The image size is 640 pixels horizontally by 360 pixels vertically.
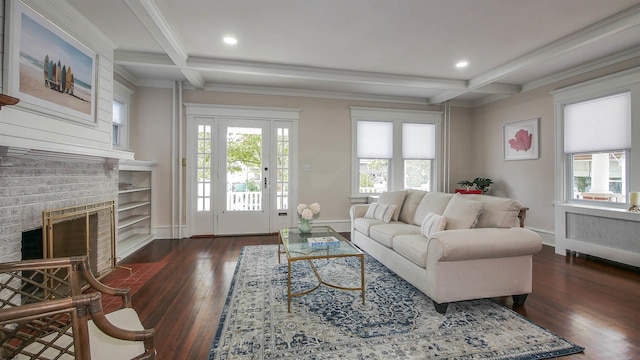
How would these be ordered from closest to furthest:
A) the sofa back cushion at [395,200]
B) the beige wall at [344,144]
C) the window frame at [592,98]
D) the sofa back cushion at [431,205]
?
the sofa back cushion at [431,205], the window frame at [592,98], the sofa back cushion at [395,200], the beige wall at [344,144]

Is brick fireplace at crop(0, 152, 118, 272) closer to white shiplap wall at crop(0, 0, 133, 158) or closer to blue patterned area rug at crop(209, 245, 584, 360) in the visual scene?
white shiplap wall at crop(0, 0, 133, 158)

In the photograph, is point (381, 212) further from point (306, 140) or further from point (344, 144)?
point (306, 140)

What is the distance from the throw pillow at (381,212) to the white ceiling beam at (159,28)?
324cm

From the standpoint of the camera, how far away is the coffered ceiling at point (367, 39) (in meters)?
2.65

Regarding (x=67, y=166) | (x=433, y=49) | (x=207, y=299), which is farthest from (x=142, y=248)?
(x=433, y=49)

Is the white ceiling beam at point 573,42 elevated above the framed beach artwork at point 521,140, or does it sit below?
above

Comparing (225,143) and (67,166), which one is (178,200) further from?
(67,166)

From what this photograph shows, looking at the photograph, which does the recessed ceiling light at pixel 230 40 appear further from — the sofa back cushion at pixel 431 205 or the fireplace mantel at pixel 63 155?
the sofa back cushion at pixel 431 205

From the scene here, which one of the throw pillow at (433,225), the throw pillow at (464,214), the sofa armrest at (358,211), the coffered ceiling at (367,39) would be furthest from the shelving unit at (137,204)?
the throw pillow at (464,214)

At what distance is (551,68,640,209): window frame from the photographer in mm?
3414

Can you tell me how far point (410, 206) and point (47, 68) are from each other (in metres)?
4.02

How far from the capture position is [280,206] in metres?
5.13

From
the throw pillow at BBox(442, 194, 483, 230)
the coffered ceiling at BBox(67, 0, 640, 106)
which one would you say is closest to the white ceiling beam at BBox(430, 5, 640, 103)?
the coffered ceiling at BBox(67, 0, 640, 106)

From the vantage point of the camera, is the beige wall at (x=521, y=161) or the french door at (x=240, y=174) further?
the french door at (x=240, y=174)
